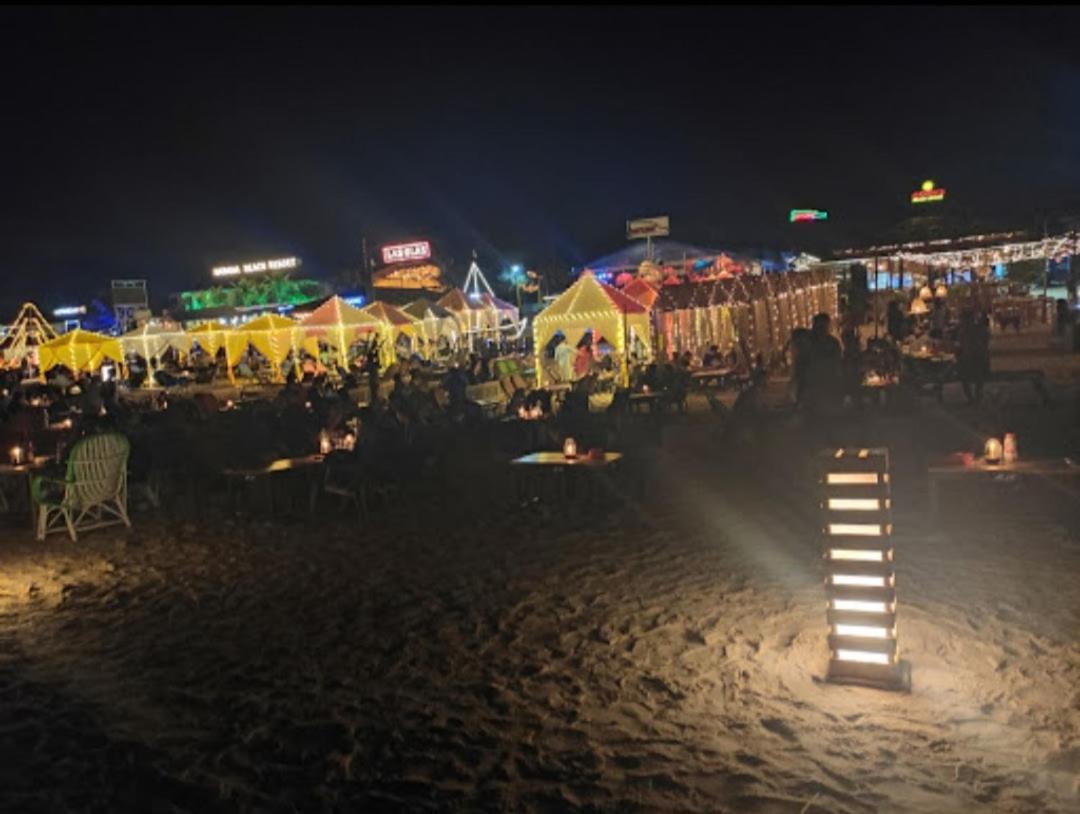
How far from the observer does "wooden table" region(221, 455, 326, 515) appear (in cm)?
852

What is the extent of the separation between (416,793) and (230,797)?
77 cm

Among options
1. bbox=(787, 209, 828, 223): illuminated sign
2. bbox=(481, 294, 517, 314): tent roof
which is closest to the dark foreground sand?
bbox=(481, 294, 517, 314): tent roof

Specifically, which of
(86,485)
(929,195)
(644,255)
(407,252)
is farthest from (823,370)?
(407,252)

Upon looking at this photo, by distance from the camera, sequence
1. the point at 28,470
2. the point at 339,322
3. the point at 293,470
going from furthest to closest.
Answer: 1. the point at 339,322
2. the point at 28,470
3. the point at 293,470

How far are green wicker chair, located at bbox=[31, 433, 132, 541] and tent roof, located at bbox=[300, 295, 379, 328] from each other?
56.4ft

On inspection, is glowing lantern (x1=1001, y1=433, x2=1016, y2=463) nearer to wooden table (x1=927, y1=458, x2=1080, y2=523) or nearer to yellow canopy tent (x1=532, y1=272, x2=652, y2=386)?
wooden table (x1=927, y1=458, x2=1080, y2=523)

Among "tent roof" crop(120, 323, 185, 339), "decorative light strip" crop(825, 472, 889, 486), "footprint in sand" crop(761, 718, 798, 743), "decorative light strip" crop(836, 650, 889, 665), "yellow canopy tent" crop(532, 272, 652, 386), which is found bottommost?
"footprint in sand" crop(761, 718, 798, 743)

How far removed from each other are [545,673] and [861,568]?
170 cm

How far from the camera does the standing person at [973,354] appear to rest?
39.8ft

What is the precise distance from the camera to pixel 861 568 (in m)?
3.98

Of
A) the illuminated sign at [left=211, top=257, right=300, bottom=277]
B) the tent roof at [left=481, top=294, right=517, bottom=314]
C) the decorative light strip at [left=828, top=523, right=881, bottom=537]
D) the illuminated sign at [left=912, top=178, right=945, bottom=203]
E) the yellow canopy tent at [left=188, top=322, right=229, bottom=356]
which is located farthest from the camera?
the illuminated sign at [left=211, top=257, right=300, bottom=277]

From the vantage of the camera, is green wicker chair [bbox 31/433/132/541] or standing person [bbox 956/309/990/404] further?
standing person [bbox 956/309/990/404]

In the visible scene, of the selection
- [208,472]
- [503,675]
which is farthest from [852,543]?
[208,472]

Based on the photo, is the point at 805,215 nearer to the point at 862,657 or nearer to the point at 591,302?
the point at 591,302
